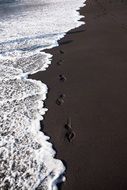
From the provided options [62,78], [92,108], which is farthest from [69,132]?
[62,78]

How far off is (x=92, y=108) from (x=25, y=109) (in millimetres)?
1476

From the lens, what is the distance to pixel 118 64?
→ 936 centimetres

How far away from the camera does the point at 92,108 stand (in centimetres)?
719

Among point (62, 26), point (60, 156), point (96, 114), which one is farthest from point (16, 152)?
point (62, 26)

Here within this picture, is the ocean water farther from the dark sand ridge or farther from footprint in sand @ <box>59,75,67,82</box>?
footprint in sand @ <box>59,75,67,82</box>

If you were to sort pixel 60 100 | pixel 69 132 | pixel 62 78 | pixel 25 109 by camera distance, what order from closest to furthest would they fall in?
pixel 69 132 < pixel 25 109 < pixel 60 100 < pixel 62 78

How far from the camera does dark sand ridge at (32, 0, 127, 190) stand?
5289 millimetres

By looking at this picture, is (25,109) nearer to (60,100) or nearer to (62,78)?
(60,100)

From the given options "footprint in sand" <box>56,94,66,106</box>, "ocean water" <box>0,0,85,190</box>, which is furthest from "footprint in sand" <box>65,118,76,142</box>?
"footprint in sand" <box>56,94,66,106</box>

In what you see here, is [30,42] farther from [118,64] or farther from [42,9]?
[42,9]

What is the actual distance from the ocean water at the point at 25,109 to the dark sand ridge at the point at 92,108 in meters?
0.25

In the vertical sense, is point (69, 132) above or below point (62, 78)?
above


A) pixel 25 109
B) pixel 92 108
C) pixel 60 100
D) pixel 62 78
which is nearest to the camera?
pixel 92 108

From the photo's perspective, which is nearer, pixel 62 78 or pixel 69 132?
pixel 69 132
